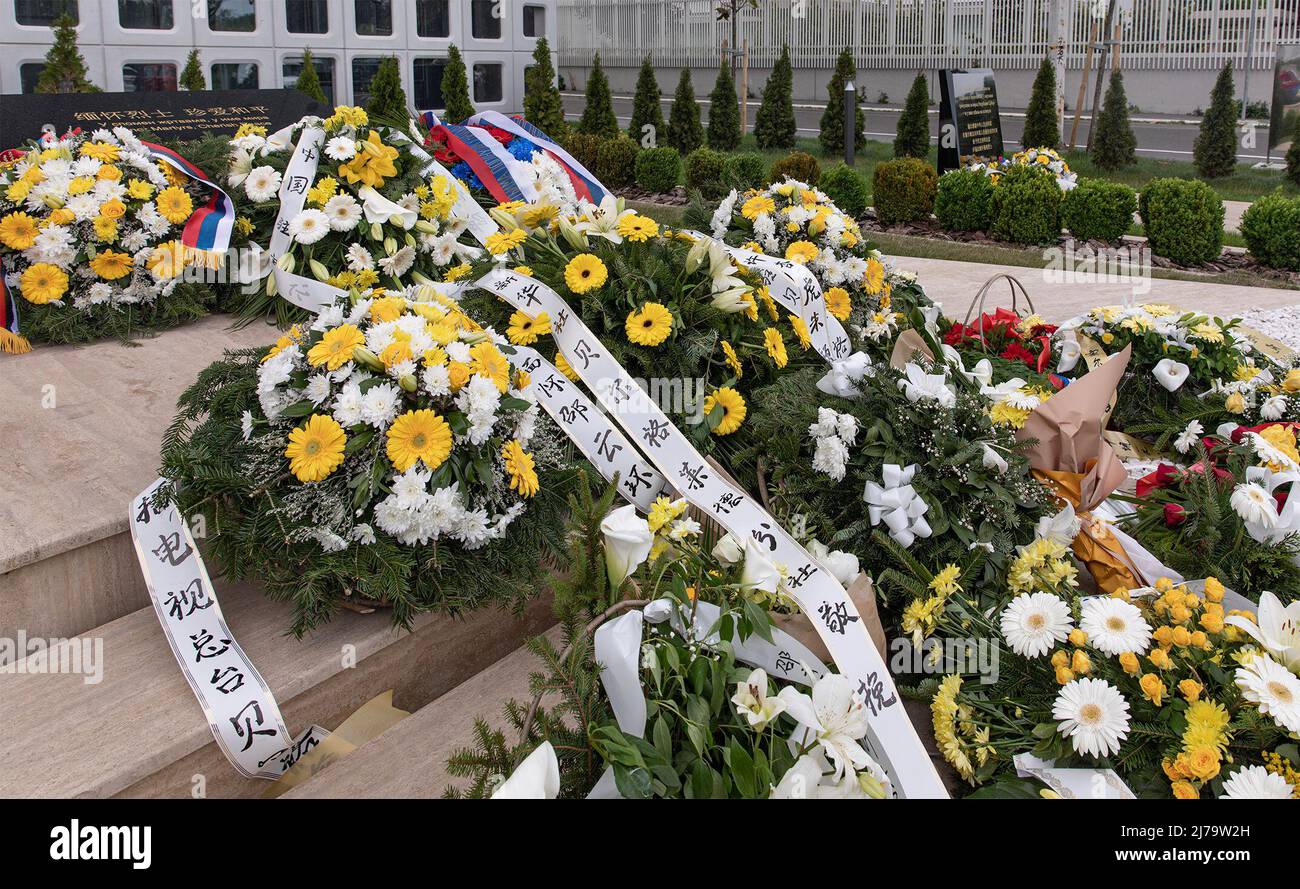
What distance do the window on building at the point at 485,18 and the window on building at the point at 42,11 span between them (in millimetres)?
4266

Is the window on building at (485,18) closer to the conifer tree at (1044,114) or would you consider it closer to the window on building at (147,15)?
the window on building at (147,15)

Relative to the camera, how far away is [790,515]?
246 centimetres

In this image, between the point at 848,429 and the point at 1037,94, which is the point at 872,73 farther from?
the point at 848,429

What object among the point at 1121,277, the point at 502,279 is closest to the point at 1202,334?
the point at 502,279

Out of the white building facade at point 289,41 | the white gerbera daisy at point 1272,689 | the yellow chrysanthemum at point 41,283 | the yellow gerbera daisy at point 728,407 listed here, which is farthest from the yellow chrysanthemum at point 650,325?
the white building facade at point 289,41

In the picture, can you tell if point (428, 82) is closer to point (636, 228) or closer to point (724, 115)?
point (724, 115)

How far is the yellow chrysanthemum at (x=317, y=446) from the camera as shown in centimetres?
211

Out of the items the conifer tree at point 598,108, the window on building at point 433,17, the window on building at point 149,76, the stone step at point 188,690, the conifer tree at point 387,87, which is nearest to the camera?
the stone step at point 188,690

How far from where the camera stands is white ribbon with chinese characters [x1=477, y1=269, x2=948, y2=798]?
6.16ft

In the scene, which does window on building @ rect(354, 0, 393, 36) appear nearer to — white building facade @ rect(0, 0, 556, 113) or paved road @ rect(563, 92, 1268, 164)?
white building facade @ rect(0, 0, 556, 113)

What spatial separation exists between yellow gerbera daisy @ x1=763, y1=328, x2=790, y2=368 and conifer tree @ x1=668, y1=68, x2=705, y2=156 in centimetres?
1115

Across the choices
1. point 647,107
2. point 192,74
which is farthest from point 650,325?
point 647,107

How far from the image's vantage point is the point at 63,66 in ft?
28.6

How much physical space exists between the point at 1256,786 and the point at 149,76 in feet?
35.0
